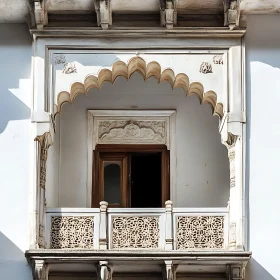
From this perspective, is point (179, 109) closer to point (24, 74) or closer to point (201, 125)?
point (201, 125)

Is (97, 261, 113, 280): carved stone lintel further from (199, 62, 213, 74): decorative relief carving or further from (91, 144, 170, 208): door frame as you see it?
(199, 62, 213, 74): decorative relief carving

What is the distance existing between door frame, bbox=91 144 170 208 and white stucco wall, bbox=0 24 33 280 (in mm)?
1389

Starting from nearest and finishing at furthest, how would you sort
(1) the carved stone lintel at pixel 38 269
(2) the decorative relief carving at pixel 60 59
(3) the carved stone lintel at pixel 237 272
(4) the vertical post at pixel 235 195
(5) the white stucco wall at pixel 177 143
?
1. (1) the carved stone lintel at pixel 38 269
2. (3) the carved stone lintel at pixel 237 272
3. (4) the vertical post at pixel 235 195
4. (2) the decorative relief carving at pixel 60 59
5. (5) the white stucco wall at pixel 177 143

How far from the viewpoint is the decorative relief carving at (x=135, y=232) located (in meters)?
13.0

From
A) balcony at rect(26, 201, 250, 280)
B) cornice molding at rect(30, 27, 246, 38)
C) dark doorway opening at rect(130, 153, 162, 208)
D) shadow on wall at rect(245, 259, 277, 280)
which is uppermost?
cornice molding at rect(30, 27, 246, 38)

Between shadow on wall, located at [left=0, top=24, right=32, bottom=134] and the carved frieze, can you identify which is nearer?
shadow on wall, located at [left=0, top=24, right=32, bottom=134]

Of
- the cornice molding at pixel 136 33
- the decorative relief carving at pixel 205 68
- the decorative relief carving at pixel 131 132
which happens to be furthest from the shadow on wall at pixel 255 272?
the cornice molding at pixel 136 33

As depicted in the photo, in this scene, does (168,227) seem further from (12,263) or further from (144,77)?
(144,77)

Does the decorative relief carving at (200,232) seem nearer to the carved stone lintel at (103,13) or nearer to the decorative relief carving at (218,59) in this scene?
the decorative relief carving at (218,59)

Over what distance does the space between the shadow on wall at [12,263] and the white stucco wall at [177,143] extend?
121 centimetres

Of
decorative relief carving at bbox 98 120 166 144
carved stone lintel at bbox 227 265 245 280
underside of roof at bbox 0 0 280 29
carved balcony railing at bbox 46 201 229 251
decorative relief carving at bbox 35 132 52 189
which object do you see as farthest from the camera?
decorative relief carving at bbox 98 120 166 144

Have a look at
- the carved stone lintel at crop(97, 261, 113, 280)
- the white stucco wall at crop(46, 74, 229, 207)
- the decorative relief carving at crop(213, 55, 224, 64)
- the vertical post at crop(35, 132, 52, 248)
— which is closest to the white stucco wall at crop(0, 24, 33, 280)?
the vertical post at crop(35, 132, 52, 248)

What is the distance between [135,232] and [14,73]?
7.26 ft

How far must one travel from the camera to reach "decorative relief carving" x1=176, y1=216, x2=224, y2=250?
1302 cm
